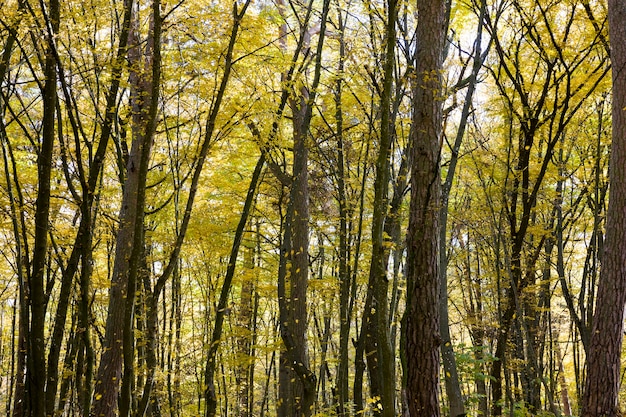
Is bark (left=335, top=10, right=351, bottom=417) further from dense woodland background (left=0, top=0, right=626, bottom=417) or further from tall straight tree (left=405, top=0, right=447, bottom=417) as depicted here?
tall straight tree (left=405, top=0, right=447, bottom=417)

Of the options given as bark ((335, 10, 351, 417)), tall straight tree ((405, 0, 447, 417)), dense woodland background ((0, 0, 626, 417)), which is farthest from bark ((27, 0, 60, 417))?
tall straight tree ((405, 0, 447, 417))

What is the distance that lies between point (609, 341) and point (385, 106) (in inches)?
143

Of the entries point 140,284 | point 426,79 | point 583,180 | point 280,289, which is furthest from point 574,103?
point 140,284

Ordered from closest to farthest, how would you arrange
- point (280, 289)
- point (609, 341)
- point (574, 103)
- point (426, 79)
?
point (426, 79) < point (280, 289) < point (609, 341) < point (574, 103)

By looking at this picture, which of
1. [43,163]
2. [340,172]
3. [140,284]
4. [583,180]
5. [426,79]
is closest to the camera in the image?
[43,163]

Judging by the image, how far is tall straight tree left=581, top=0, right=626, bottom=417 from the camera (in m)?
4.83

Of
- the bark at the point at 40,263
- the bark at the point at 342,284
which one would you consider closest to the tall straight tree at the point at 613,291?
the bark at the point at 342,284

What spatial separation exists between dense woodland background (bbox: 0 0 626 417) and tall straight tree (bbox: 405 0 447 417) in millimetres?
16

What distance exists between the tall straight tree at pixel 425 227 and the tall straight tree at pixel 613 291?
6.68 ft

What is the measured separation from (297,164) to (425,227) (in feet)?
3.72

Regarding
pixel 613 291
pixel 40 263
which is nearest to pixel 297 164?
pixel 40 263

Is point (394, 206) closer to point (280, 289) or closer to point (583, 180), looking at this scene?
point (280, 289)

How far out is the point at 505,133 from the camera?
7711 mm

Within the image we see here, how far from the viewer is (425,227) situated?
388cm
